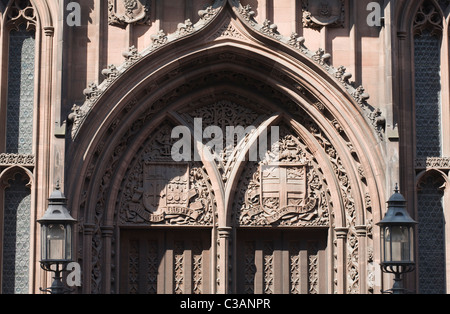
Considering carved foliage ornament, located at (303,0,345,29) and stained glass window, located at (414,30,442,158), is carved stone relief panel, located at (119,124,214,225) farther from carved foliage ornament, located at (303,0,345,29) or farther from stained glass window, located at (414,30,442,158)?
stained glass window, located at (414,30,442,158)

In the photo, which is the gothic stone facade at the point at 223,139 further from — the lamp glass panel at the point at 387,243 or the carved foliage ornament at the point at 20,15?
the lamp glass panel at the point at 387,243

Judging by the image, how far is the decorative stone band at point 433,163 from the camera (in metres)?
22.3

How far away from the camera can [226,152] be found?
75.3 feet

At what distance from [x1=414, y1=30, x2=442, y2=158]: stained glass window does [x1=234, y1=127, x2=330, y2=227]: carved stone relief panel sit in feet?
6.97

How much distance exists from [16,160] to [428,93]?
8055mm

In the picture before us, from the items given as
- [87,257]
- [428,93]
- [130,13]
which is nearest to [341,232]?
[428,93]

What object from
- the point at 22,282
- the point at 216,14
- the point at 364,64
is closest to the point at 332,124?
the point at 364,64

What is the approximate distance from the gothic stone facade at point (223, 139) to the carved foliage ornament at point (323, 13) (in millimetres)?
38

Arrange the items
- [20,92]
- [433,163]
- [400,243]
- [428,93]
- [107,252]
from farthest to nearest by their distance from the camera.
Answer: [428,93] → [20,92] → [433,163] → [107,252] → [400,243]

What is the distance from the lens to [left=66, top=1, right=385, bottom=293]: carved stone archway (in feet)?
72.0

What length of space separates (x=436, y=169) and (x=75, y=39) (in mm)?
7335

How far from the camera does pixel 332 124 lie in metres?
22.5

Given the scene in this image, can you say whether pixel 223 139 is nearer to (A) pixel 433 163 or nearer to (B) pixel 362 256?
(B) pixel 362 256

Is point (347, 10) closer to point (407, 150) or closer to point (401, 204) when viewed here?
point (407, 150)
